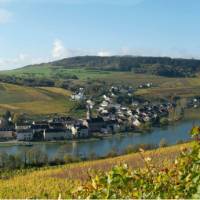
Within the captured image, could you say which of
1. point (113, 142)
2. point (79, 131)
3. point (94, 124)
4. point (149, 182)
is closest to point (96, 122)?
point (94, 124)

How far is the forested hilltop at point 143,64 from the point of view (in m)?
150

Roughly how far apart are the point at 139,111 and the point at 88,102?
11494 mm

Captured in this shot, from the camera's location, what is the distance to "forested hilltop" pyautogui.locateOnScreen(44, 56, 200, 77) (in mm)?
150125

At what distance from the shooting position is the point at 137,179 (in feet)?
12.7

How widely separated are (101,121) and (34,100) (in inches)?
768

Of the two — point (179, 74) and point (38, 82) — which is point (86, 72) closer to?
point (179, 74)

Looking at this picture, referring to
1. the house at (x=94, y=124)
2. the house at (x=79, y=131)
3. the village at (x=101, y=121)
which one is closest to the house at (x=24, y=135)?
the village at (x=101, y=121)

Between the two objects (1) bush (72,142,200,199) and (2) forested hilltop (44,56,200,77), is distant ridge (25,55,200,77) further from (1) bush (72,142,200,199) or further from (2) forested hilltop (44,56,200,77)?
(1) bush (72,142,200,199)

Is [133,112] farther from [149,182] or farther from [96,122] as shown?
[149,182]

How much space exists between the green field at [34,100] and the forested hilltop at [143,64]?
54.5 metres

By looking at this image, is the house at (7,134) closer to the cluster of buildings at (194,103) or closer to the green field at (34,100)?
the green field at (34,100)

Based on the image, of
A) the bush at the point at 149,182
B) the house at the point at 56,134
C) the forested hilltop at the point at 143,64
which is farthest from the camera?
the forested hilltop at the point at 143,64

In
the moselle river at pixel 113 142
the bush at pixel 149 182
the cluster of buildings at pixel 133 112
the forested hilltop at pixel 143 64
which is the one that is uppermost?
the forested hilltop at pixel 143 64

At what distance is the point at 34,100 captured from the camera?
8894 centimetres
